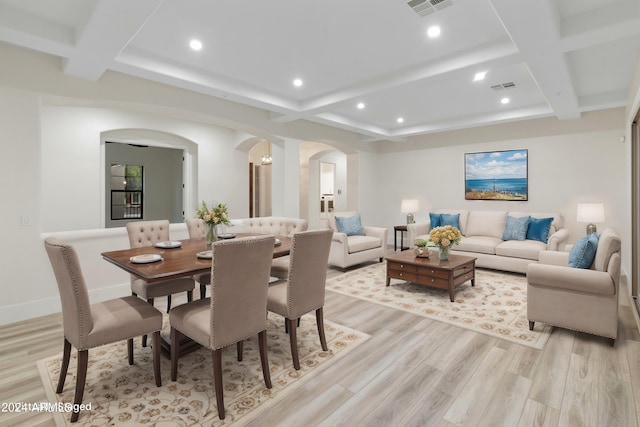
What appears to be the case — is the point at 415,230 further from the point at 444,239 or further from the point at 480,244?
the point at 444,239

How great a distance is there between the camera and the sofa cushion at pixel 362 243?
5.50 meters

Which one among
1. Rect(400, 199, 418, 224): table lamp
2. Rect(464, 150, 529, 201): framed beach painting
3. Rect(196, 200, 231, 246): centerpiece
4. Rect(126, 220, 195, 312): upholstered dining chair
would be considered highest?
Rect(464, 150, 529, 201): framed beach painting

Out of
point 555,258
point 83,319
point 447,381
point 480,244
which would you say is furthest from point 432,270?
point 83,319

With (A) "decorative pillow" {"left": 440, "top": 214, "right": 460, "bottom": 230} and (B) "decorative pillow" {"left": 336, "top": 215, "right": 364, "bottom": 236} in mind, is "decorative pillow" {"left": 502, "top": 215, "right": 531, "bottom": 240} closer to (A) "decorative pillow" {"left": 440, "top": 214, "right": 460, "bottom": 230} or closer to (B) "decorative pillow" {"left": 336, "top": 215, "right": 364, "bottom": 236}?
(A) "decorative pillow" {"left": 440, "top": 214, "right": 460, "bottom": 230}

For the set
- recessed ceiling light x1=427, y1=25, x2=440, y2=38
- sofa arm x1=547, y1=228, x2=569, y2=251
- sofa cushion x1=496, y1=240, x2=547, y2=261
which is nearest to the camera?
recessed ceiling light x1=427, y1=25, x2=440, y2=38

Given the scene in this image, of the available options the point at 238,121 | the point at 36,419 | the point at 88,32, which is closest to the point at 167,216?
the point at 238,121

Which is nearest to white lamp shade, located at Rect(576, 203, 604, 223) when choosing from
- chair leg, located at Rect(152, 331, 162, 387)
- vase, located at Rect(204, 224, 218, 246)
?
vase, located at Rect(204, 224, 218, 246)

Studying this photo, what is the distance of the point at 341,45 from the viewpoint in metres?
3.18

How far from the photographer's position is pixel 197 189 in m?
6.65

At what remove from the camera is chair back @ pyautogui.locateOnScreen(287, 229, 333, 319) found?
242 centimetres

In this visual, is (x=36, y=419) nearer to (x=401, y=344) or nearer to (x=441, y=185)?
(x=401, y=344)

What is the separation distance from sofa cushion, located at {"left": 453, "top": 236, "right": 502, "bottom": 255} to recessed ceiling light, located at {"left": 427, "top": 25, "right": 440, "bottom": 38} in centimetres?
369

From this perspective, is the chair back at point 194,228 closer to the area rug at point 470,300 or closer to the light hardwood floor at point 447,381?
the light hardwood floor at point 447,381

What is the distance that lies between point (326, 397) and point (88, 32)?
323 centimetres
